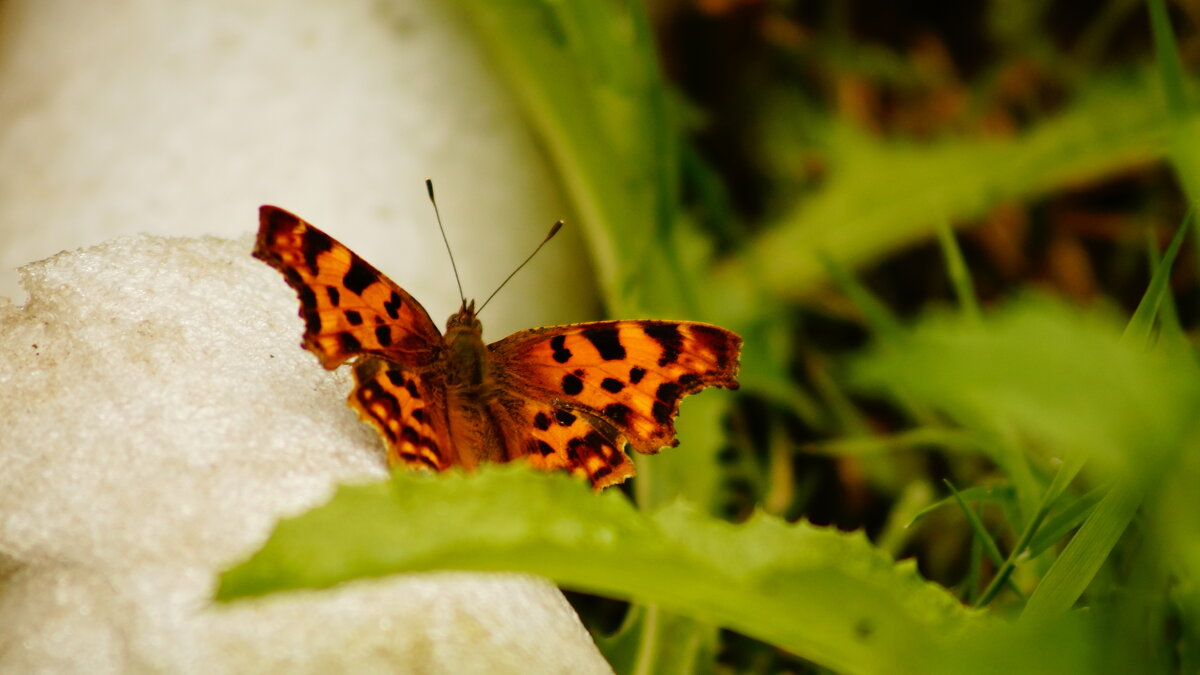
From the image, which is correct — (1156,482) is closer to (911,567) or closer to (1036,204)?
(911,567)

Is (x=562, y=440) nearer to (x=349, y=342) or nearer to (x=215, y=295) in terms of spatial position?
(x=349, y=342)

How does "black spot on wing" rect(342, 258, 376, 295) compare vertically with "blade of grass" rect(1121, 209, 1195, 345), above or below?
above

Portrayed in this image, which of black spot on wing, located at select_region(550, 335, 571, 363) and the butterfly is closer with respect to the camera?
the butterfly

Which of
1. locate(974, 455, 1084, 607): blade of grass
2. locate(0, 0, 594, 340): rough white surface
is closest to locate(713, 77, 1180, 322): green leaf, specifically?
locate(0, 0, 594, 340): rough white surface

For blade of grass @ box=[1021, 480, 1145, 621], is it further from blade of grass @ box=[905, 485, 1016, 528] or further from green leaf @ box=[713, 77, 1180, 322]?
green leaf @ box=[713, 77, 1180, 322]

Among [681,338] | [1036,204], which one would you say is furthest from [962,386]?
[1036,204]

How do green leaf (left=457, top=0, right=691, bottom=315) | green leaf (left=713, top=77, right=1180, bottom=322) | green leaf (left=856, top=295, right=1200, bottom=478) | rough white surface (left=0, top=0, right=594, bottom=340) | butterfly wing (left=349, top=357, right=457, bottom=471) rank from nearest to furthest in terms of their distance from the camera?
green leaf (left=856, top=295, right=1200, bottom=478)
butterfly wing (left=349, top=357, right=457, bottom=471)
rough white surface (left=0, top=0, right=594, bottom=340)
green leaf (left=457, top=0, right=691, bottom=315)
green leaf (left=713, top=77, right=1180, bottom=322)

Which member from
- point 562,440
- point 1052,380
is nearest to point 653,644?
point 562,440
